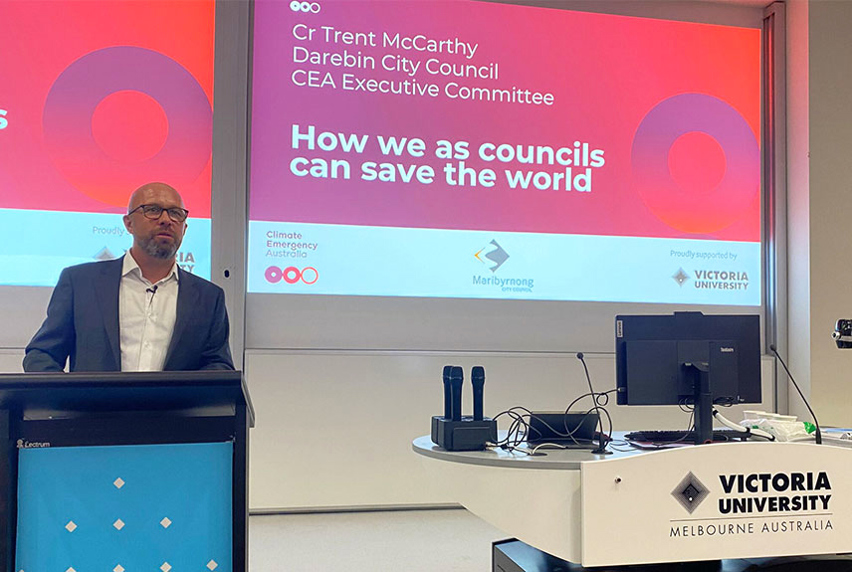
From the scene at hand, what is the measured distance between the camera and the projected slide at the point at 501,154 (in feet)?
15.8

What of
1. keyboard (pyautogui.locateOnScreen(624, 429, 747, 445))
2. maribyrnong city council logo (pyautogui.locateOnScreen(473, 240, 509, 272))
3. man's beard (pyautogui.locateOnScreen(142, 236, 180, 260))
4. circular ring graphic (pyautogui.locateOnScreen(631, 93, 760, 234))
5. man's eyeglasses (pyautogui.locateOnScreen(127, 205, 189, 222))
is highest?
circular ring graphic (pyautogui.locateOnScreen(631, 93, 760, 234))

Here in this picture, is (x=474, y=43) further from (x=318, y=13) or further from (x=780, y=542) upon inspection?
(x=780, y=542)

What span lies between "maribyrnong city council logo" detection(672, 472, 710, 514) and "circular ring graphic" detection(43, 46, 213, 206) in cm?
341

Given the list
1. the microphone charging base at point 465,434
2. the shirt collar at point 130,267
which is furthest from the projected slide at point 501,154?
the microphone charging base at point 465,434

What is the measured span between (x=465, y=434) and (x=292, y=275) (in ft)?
8.10

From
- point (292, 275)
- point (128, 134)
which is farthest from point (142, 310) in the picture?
point (128, 134)

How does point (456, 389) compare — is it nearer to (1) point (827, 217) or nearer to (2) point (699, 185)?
(2) point (699, 185)

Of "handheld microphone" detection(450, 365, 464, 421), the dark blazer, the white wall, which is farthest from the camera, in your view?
the white wall

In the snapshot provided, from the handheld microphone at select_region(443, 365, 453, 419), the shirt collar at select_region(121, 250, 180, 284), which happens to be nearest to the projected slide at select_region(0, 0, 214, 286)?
the shirt collar at select_region(121, 250, 180, 284)

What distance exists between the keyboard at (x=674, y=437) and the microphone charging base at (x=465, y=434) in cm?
63

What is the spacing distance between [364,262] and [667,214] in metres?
2.16

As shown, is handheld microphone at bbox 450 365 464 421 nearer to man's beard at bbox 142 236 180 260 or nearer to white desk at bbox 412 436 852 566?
white desk at bbox 412 436 852 566

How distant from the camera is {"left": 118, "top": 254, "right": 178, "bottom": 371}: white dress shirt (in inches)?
102

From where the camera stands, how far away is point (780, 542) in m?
2.45
